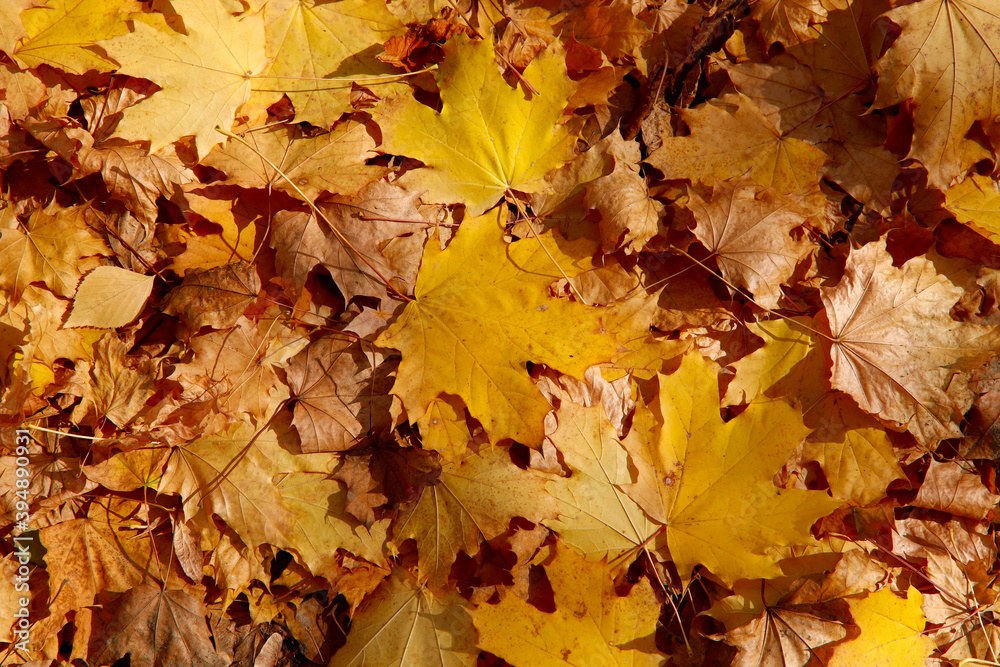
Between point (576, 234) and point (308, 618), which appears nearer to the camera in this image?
point (576, 234)

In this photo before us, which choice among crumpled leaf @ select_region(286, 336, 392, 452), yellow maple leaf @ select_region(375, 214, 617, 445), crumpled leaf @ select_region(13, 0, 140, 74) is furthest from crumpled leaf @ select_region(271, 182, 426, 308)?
crumpled leaf @ select_region(13, 0, 140, 74)

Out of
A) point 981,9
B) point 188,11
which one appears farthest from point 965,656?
point 188,11

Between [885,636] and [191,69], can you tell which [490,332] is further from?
[885,636]

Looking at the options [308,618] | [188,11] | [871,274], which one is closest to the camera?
[188,11]

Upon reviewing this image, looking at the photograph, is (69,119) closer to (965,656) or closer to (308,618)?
(308,618)

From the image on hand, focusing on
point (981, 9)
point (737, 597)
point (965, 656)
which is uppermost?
point (981, 9)

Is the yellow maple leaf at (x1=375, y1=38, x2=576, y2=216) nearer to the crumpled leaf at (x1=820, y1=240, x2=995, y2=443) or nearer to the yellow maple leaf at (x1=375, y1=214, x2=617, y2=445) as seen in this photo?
the yellow maple leaf at (x1=375, y1=214, x2=617, y2=445)
